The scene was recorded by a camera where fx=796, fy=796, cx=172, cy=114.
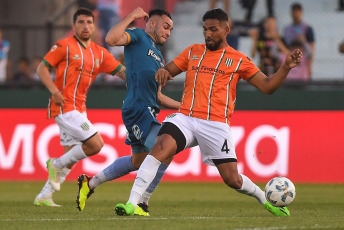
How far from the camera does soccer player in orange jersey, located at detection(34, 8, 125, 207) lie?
9797 mm

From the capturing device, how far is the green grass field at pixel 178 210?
23.7ft

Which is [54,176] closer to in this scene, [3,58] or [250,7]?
[3,58]

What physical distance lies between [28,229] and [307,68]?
9.44m

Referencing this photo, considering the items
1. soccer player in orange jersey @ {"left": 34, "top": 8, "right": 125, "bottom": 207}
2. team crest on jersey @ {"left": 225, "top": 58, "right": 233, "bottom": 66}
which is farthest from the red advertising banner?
team crest on jersey @ {"left": 225, "top": 58, "right": 233, "bottom": 66}

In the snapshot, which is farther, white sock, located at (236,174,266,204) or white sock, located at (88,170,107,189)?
white sock, located at (88,170,107,189)

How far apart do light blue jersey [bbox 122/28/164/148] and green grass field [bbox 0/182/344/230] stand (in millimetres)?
906

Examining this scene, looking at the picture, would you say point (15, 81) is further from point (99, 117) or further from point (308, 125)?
point (308, 125)

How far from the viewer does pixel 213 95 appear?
25.8 ft

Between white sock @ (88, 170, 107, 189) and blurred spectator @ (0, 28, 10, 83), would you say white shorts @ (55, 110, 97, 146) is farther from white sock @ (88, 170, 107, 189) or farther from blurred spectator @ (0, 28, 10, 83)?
blurred spectator @ (0, 28, 10, 83)

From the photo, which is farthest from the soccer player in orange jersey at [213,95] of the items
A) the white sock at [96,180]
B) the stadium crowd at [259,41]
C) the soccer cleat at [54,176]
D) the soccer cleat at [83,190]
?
the stadium crowd at [259,41]

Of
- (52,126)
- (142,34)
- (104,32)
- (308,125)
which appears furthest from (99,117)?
(142,34)

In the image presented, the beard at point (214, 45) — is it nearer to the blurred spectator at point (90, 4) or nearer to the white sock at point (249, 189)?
the white sock at point (249, 189)

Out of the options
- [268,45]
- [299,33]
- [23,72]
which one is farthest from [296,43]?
[23,72]

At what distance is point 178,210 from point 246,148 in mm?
4792
